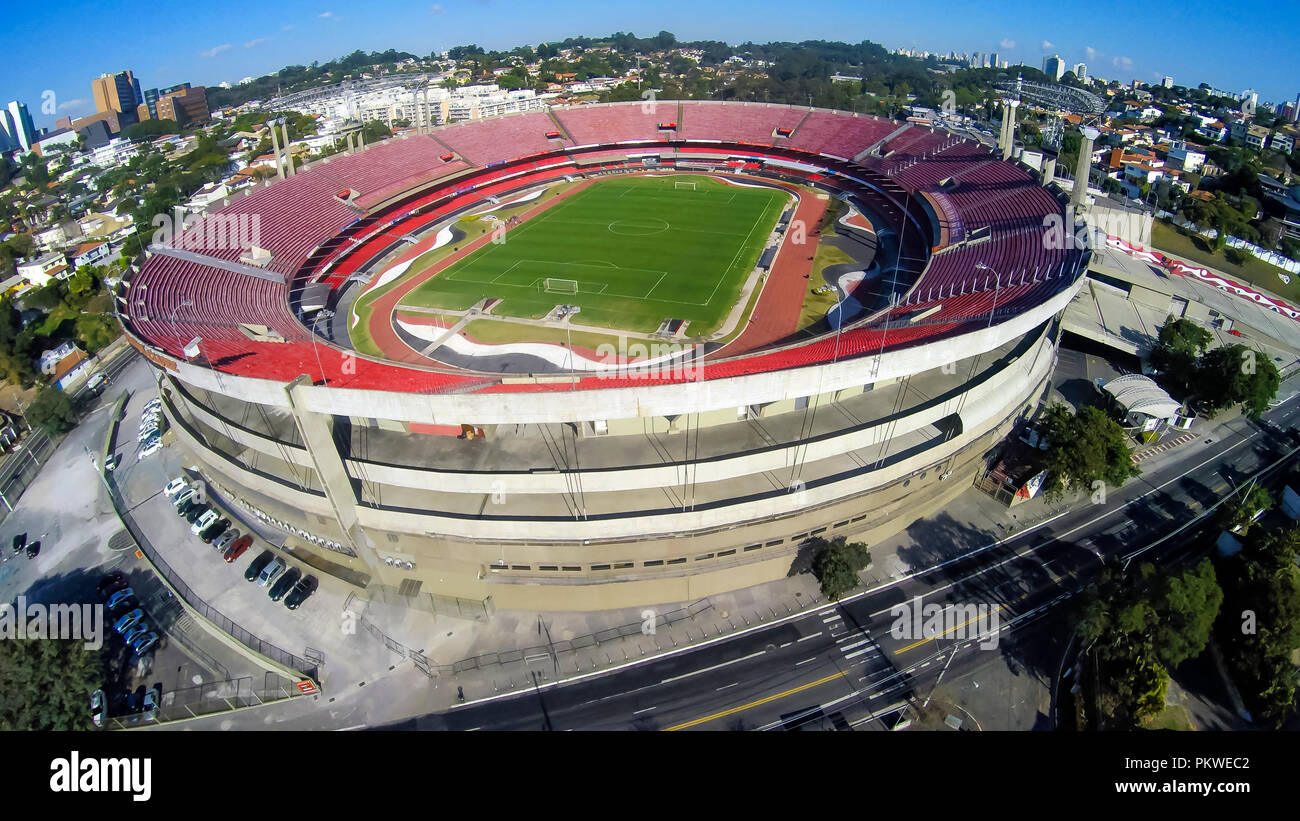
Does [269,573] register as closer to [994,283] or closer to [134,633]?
[134,633]

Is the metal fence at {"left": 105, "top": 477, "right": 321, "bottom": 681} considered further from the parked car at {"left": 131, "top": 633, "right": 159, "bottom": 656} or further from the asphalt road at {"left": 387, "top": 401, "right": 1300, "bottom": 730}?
the asphalt road at {"left": 387, "top": 401, "right": 1300, "bottom": 730}

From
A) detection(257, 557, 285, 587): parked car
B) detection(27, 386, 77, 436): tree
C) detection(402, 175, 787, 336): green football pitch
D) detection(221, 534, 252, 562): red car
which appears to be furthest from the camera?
detection(402, 175, 787, 336): green football pitch

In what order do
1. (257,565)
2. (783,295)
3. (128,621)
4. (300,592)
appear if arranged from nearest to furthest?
(128,621) → (300,592) → (257,565) → (783,295)

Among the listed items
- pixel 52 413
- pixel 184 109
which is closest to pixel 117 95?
pixel 184 109

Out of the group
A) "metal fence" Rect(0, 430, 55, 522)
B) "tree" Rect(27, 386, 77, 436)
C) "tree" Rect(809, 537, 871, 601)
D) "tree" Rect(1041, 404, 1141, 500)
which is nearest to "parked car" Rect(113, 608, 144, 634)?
"metal fence" Rect(0, 430, 55, 522)

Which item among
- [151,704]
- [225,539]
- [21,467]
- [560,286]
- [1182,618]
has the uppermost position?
[560,286]

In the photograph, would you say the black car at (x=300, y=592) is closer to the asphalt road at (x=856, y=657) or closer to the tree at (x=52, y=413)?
the asphalt road at (x=856, y=657)
